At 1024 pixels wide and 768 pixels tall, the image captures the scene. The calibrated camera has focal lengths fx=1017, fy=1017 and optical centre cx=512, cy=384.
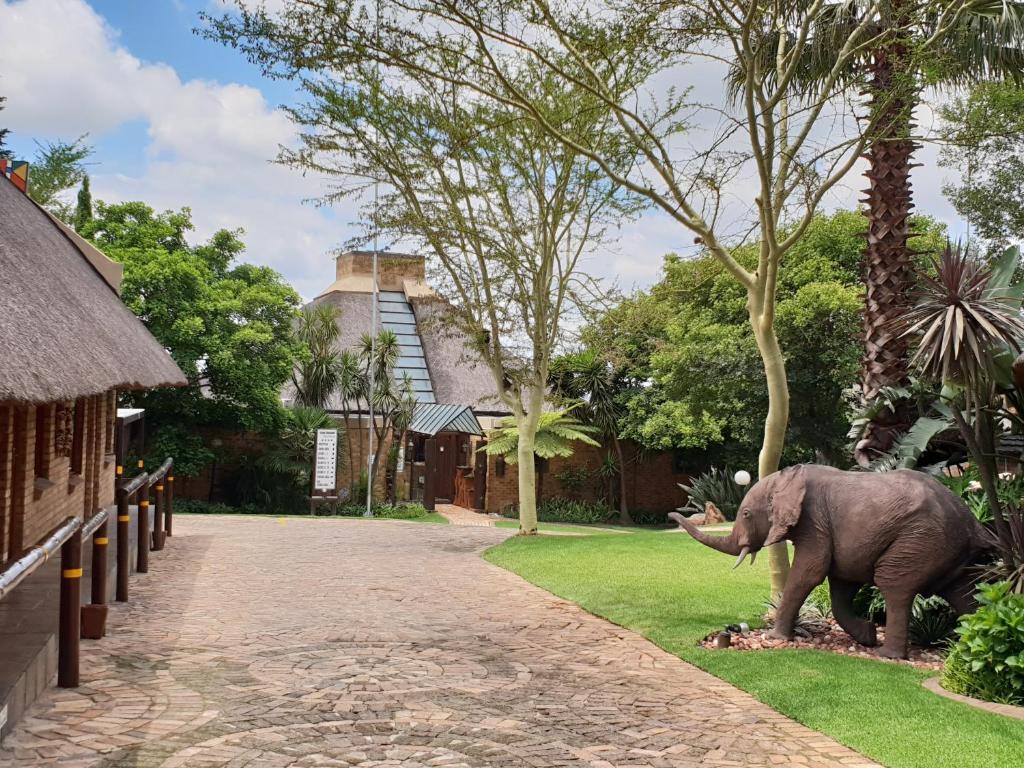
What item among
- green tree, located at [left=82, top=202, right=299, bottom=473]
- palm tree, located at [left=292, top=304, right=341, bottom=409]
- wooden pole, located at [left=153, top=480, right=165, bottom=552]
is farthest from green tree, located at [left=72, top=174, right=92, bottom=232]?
wooden pole, located at [left=153, top=480, right=165, bottom=552]

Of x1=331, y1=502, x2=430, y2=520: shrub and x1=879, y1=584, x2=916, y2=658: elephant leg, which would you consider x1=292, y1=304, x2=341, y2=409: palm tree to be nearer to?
x1=331, y1=502, x2=430, y2=520: shrub

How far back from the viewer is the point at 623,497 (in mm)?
29406

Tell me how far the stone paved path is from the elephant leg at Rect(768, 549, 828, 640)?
1009mm

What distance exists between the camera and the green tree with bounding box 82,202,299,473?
2427 centimetres

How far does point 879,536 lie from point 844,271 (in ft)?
52.8

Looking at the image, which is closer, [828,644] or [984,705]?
[984,705]

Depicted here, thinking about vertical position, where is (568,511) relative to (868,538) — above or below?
below

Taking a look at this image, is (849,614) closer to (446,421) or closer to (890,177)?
(890,177)

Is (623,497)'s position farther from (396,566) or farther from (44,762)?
(44,762)

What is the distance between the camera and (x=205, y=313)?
974 inches

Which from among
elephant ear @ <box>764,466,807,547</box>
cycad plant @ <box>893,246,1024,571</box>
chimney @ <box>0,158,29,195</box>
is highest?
chimney @ <box>0,158,29,195</box>

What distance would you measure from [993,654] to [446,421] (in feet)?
71.8

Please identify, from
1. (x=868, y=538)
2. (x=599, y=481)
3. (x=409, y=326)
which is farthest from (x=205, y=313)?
(x=868, y=538)

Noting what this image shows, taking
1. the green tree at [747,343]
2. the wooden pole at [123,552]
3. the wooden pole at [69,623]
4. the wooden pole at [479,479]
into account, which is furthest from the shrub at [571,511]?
the wooden pole at [69,623]
